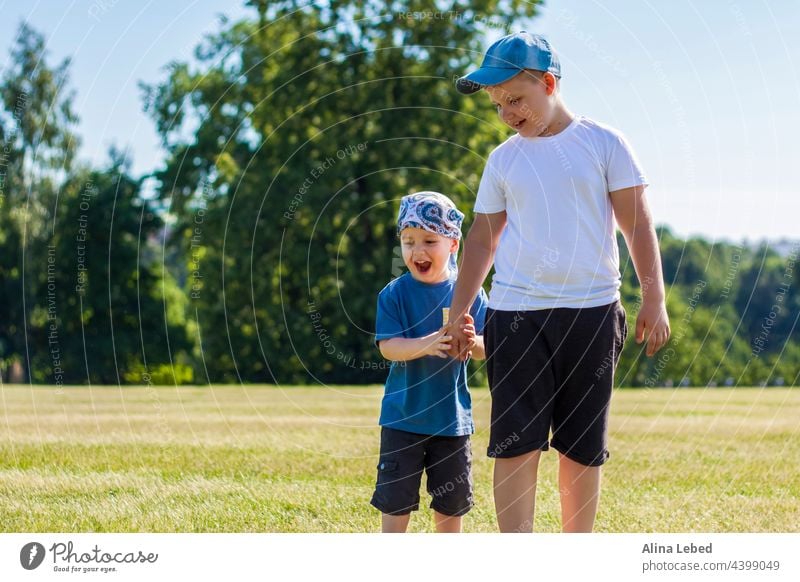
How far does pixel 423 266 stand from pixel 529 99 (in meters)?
1.04

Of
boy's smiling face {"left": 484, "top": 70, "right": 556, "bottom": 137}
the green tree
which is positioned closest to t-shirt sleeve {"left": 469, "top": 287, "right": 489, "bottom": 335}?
boy's smiling face {"left": 484, "top": 70, "right": 556, "bottom": 137}

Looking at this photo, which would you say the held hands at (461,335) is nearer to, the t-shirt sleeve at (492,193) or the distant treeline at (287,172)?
the t-shirt sleeve at (492,193)

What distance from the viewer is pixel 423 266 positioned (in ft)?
17.7

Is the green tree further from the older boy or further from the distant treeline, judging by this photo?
the older boy

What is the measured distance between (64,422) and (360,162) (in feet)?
42.2

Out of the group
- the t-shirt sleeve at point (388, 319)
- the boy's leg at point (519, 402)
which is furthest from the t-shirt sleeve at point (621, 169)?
the t-shirt sleeve at point (388, 319)

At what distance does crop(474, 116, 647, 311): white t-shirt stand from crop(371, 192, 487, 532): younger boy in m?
0.46

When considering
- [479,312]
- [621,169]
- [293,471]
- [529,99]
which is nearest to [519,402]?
[479,312]

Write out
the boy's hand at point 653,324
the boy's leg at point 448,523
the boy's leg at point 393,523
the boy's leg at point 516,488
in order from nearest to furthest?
1. the boy's hand at point 653,324
2. the boy's leg at point 516,488
3. the boy's leg at point 393,523
4. the boy's leg at point 448,523

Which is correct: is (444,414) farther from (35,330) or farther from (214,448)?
(35,330)

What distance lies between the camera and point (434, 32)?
23312 millimetres

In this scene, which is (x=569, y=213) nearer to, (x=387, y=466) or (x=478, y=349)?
(x=478, y=349)

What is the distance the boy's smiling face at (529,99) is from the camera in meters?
5.00

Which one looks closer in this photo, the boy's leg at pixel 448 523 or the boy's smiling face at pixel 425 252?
the boy's smiling face at pixel 425 252
